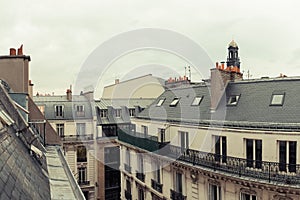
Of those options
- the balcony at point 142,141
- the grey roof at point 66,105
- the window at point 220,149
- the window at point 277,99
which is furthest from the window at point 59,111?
the window at point 277,99

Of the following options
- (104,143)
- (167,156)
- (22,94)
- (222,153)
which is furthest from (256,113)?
(104,143)

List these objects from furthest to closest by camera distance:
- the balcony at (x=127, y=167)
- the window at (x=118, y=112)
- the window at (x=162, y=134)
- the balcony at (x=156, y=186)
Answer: the window at (x=118, y=112), the balcony at (x=127, y=167), the balcony at (x=156, y=186), the window at (x=162, y=134)

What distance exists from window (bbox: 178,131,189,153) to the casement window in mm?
4142

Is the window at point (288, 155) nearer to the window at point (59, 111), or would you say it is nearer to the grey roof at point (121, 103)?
the grey roof at point (121, 103)

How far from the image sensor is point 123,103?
3616 centimetres

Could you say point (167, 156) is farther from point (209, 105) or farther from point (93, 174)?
point (93, 174)

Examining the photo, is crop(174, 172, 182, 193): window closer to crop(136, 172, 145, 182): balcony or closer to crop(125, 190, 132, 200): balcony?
crop(136, 172, 145, 182): balcony

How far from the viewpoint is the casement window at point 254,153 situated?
1284cm

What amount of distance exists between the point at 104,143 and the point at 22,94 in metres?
20.8

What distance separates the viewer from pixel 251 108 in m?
14.1

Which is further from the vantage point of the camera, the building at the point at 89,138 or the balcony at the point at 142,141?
the building at the point at 89,138

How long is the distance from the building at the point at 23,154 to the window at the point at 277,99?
347 inches

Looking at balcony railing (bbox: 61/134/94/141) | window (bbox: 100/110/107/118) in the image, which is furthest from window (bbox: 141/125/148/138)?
window (bbox: 100/110/107/118)

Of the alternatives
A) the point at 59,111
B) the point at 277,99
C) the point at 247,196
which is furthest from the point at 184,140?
the point at 59,111
